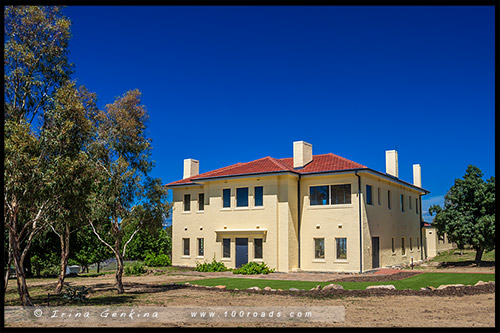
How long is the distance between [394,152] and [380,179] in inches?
183

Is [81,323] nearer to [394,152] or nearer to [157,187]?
[157,187]

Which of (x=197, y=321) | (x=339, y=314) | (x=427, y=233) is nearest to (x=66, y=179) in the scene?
(x=197, y=321)

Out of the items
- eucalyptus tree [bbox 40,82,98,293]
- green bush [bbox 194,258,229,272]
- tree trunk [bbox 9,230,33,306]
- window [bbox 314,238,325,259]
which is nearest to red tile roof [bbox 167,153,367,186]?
window [bbox 314,238,325,259]

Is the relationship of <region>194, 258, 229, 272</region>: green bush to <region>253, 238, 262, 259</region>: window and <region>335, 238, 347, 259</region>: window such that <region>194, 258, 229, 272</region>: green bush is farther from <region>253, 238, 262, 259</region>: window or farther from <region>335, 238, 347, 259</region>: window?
<region>335, 238, 347, 259</region>: window

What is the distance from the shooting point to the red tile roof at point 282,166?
29419 mm

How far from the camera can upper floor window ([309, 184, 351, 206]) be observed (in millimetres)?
28641

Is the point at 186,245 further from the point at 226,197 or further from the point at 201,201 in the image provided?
the point at 226,197

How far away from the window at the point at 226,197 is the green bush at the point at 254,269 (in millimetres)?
4592

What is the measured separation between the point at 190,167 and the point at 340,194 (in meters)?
13.0

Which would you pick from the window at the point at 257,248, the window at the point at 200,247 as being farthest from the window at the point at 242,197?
the window at the point at 200,247

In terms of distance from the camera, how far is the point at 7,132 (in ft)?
45.4

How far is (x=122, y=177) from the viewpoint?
1836 centimetres

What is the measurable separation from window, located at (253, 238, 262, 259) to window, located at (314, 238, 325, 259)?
3.40m
